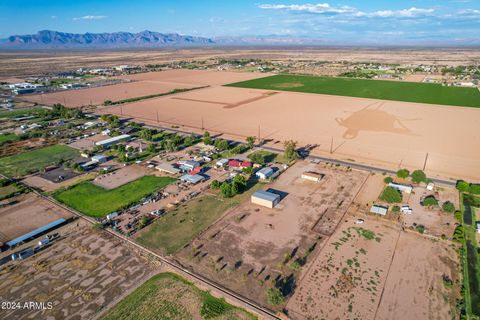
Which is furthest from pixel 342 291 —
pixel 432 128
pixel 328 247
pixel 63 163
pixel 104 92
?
pixel 104 92

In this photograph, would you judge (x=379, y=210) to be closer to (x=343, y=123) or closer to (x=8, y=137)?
(x=343, y=123)

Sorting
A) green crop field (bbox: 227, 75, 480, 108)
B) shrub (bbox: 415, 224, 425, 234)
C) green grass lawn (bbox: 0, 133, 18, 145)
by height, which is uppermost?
green crop field (bbox: 227, 75, 480, 108)

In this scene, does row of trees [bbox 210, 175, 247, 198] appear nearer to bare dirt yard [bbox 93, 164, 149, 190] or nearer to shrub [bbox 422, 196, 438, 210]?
bare dirt yard [bbox 93, 164, 149, 190]

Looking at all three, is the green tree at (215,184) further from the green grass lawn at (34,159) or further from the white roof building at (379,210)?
the green grass lawn at (34,159)

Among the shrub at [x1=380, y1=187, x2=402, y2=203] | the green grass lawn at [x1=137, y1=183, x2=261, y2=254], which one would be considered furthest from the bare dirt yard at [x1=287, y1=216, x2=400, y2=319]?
the green grass lawn at [x1=137, y1=183, x2=261, y2=254]

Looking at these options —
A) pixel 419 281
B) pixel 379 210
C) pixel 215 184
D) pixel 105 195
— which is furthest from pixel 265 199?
pixel 105 195

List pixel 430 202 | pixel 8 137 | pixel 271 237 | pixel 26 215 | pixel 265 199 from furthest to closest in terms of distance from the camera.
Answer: pixel 8 137 → pixel 265 199 → pixel 26 215 → pixel 430 202 → pixel 271 237
